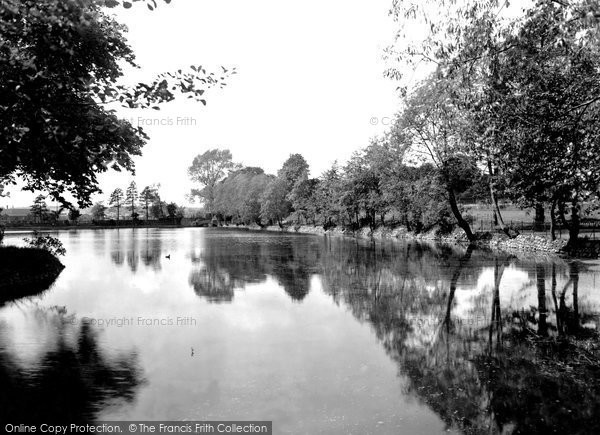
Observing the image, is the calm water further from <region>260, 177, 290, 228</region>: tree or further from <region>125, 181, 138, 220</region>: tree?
<region>125, 181, 138, 220</region>: tree

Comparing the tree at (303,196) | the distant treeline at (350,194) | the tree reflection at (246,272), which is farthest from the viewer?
the tree at (303,196)

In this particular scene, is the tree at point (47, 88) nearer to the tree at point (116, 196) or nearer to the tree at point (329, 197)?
the tree at point (329, 197)

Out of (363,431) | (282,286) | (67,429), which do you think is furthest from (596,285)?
(67,429)

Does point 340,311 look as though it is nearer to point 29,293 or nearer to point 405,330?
point 405,330

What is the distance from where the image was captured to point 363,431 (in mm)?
6766

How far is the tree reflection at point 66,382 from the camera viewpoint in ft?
23.7

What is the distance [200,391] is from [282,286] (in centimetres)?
1221

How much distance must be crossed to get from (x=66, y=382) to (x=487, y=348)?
8.88m

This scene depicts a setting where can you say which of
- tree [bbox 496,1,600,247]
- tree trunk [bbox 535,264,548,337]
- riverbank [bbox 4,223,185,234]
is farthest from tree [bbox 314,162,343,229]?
tree [bbox 496,1,600,247]

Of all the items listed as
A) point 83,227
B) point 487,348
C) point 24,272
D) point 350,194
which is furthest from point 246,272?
point 83,227

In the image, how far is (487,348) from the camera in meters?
10.7

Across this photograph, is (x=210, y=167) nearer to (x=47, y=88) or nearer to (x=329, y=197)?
(x=329, y=197)

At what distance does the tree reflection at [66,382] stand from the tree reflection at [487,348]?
5.39 meters

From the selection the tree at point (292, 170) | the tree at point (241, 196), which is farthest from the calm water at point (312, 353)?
the tree at point (241, 196)
